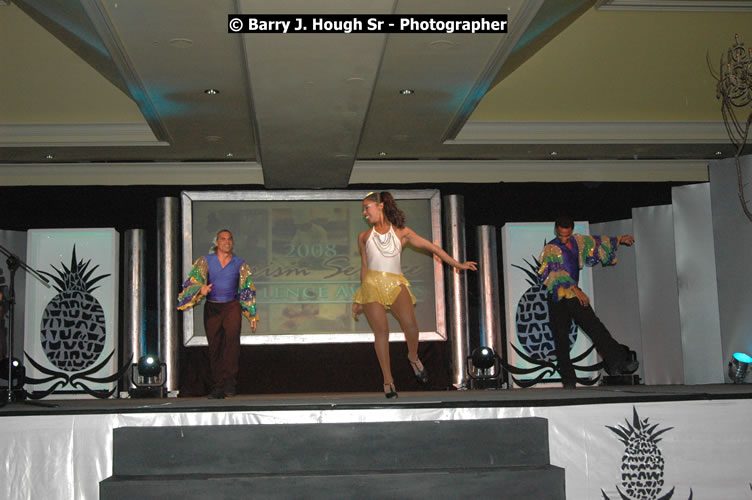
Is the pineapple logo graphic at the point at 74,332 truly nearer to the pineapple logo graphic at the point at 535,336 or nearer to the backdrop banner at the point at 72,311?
the backdrop banner at the point at 72,311

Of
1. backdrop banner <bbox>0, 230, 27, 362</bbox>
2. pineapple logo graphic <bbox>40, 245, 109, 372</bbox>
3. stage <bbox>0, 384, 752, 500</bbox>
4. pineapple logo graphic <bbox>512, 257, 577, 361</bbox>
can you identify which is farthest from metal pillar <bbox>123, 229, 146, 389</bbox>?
pineapple logo graphic <bbox>512, 257, 577, 361</bbox>

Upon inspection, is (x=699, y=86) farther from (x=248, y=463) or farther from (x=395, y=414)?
(x=248, y=463)

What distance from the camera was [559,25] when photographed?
7703mm

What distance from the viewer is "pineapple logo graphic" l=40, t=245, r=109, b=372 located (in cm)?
988

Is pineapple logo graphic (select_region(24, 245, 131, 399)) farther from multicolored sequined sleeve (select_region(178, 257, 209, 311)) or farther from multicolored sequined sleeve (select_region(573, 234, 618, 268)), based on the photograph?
multicolored sequined sleeve (select_region(573, 234, 618, 268))

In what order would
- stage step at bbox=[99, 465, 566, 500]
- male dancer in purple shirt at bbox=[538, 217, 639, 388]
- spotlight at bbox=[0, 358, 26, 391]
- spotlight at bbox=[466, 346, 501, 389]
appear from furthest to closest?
spotlight at bbox=[466, 346, 501, 389]
spotlight at bbox=[0, 358, 26, 391]
male dancer in purple shirt at bbox=[538, 217, 639, 388]
stage step at bbox=[99, 465, 566, 500]

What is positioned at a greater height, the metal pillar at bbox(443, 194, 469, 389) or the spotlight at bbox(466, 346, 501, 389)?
the metal pillar at bbox(443, 194, 469, 389)

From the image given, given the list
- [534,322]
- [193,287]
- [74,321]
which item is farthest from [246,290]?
[534,322]

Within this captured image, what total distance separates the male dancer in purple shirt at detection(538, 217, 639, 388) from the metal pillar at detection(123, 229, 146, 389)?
5.14 metres

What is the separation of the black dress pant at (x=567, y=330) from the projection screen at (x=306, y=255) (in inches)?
110

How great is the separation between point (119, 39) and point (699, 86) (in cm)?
649

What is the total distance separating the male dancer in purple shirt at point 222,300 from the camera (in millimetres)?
7422

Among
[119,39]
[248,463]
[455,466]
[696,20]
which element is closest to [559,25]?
[696,20]

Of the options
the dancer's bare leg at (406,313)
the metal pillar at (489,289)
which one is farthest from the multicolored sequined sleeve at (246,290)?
the metal pillar at (489,289)
